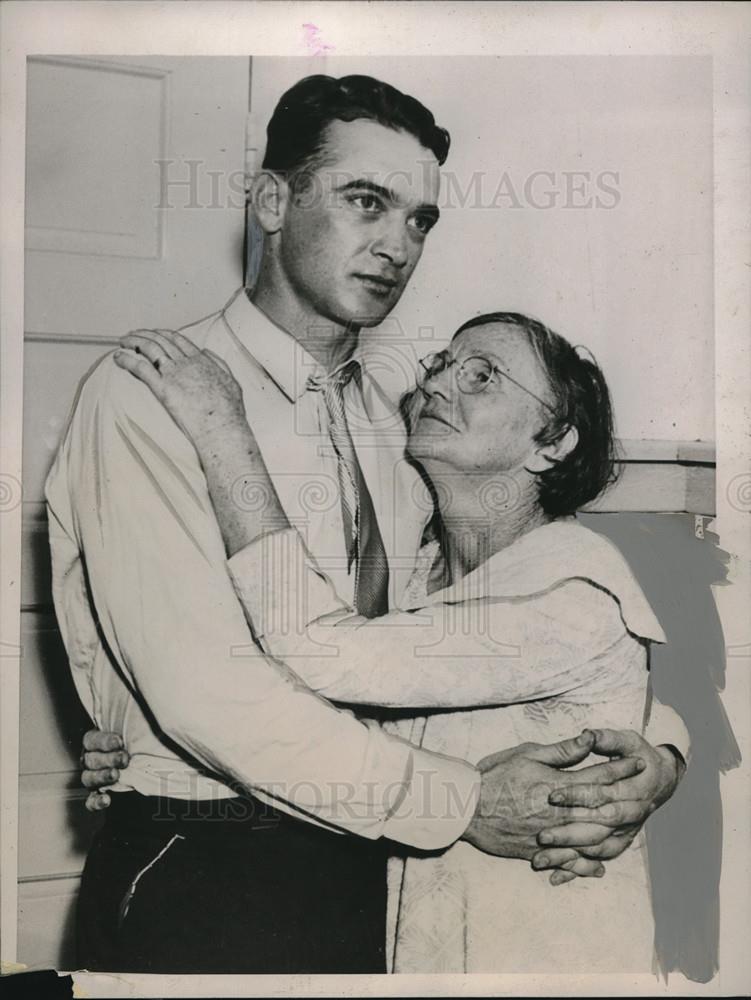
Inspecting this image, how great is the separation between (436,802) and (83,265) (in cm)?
110

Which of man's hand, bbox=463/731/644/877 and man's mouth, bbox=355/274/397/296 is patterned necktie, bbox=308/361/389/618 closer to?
man's mouth, bbox=355/274/397/296

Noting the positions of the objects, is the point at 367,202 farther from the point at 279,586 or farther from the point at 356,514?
the point at 279,586

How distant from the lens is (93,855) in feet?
5.19

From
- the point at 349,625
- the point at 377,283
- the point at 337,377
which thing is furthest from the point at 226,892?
the point at 377,283

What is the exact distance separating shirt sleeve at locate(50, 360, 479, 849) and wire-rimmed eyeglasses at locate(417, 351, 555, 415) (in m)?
0.44

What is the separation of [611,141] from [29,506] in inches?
47.7

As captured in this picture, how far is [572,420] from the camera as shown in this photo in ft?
5.25

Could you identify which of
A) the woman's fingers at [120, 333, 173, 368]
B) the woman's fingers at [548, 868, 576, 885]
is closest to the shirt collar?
the woman's fingers at [120, 333, 173, 368]

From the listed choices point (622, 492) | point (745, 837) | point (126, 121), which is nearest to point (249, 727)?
point (622, 492)

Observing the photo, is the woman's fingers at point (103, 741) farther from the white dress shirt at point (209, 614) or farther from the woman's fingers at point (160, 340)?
Result: the woman's fingers at point (160, 340)

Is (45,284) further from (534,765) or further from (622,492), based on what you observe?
(534,765)

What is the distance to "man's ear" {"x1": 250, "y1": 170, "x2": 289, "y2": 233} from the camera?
1.60 metres

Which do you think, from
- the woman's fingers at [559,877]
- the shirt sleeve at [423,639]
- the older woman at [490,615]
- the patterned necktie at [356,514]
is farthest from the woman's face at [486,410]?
the woman's fingers at [559,877]

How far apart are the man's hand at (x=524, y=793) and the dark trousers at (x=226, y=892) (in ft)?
0.62
